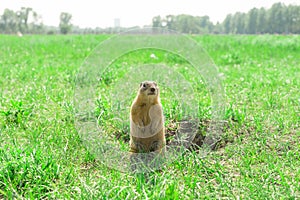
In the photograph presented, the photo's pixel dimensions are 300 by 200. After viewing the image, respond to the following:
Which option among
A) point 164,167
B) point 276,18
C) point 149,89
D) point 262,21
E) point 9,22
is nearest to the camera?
point 149,89

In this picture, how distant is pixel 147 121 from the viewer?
260 centimetres

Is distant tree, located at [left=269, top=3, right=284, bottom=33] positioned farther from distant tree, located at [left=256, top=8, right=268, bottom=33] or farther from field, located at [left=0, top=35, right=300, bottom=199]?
field, located at [left=0, top=35, right=300, bottom=199]

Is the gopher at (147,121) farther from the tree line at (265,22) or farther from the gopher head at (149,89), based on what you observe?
the tree line at (265,22)

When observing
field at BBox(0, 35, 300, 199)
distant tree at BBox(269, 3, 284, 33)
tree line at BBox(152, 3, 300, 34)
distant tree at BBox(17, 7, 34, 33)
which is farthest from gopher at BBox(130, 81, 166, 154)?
distant tree at BBox(17, 7, 34, 33)

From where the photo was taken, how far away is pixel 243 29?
2252 centimetres

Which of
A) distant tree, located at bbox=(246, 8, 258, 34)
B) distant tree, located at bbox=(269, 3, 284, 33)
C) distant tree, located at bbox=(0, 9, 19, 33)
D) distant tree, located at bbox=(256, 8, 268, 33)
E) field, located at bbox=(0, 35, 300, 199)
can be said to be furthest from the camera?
distant tree, located at bbox=(0, 9, 19, 33)

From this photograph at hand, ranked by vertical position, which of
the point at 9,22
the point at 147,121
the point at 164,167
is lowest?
the point at 164,167

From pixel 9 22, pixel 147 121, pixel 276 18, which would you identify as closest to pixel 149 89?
→ pixel 147 121

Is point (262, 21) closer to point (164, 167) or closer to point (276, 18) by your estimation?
point (276, 18)

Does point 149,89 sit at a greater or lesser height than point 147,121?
greater

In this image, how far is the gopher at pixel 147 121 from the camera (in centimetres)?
250

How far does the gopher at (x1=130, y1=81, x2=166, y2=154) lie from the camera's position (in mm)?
2498

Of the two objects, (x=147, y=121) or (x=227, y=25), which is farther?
(x=227, y=25)

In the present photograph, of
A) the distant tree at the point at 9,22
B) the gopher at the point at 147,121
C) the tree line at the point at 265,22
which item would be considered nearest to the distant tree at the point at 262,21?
the tree line at the point at 265,22
